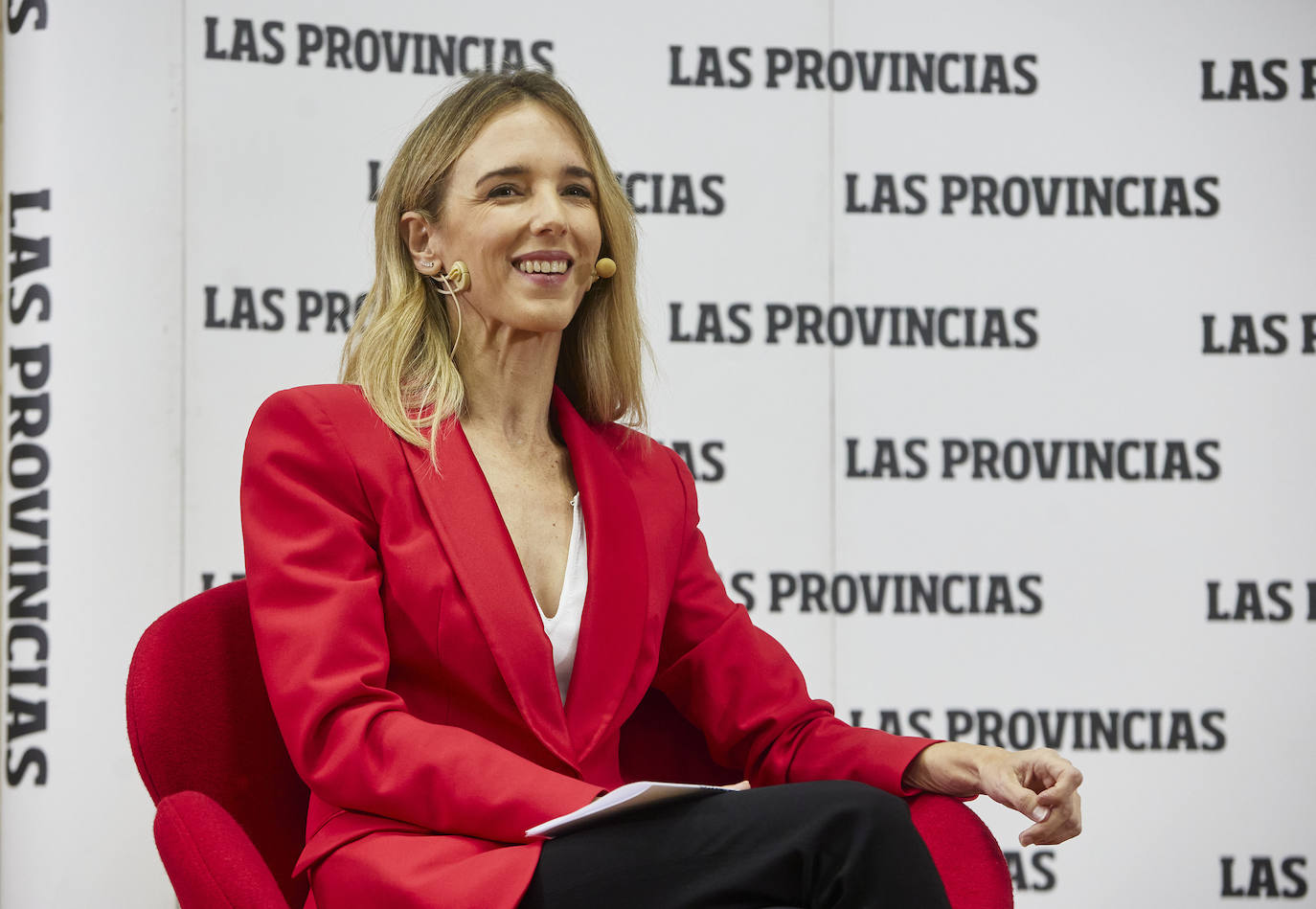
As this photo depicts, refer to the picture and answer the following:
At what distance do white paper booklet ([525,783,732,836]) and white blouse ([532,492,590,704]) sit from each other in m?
0.33

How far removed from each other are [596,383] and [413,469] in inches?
17.7

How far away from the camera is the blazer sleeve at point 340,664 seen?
4.63ft

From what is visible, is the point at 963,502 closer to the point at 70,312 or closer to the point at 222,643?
the point at 222,643

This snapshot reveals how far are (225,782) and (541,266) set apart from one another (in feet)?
2.74

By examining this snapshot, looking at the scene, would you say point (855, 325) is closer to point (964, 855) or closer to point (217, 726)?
point (964, 855)

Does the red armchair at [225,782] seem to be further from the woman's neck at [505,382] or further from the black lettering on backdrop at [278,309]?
the black lettering on backdrop at [278,309]

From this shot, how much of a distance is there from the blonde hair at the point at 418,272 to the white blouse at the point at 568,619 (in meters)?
0.27

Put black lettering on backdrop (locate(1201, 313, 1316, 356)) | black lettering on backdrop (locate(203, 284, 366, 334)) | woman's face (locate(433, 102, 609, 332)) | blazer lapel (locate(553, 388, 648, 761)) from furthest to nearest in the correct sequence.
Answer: black lettering on backdrop (locate(1201, 313, 1316, 356)) → black lettering on backdrop (locate(203, 284, 366, 334)) → woman's face (locate(433, 102, 609, 332)) → blazer lapel (locate(553, 388, 648, 761))

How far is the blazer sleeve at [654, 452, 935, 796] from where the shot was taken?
1.78 metres

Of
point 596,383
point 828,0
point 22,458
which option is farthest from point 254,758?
point 828,0

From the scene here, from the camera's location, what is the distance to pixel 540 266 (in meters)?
1.79

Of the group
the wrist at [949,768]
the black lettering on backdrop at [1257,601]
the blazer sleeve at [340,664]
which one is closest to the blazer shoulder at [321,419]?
the blazer sleeve at [340,664]

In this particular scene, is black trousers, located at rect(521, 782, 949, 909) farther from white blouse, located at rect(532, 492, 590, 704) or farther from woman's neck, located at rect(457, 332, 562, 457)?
woman's neck, located at rect(457, 332, 562, 457)

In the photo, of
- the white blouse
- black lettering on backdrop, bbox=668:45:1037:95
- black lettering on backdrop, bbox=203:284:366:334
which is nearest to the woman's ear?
the white blouse
